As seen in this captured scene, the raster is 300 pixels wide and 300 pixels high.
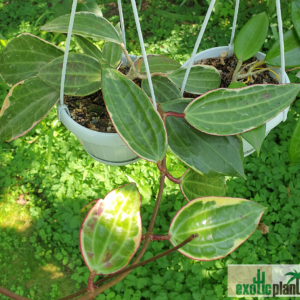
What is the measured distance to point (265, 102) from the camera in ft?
1.86

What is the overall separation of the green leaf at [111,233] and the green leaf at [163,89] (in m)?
0.28

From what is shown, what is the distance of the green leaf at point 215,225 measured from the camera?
526mm

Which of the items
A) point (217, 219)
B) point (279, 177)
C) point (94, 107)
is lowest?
point (279, 177)

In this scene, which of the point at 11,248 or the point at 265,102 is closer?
the point at 265,102

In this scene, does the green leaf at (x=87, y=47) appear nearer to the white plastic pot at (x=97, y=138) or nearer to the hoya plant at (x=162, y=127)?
the hoya plant at (x=162, y=127)

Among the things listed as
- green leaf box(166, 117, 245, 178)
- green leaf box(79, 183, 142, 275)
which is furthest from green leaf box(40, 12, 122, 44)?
green leaf box(79, 183, 142, 275)

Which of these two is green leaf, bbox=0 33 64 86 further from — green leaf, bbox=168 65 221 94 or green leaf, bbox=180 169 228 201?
green leaf, bbox=180 169 228 201

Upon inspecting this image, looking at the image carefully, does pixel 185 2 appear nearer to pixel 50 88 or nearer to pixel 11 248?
pixel 50 88

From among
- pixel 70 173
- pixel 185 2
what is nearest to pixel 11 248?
pixel 70 173

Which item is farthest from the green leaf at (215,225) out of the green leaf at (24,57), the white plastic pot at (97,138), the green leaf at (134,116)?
the green leaf at (24,57)

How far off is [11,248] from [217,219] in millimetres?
1052

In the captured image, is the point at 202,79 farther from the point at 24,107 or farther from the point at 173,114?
the point at 24,107

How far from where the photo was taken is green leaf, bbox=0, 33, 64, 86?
28.4 inches

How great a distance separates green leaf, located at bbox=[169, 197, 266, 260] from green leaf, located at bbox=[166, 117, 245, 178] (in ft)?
0.22
